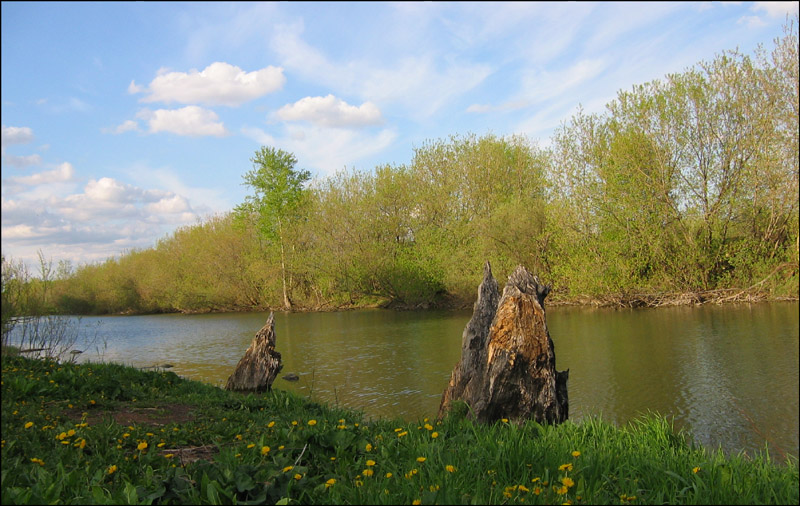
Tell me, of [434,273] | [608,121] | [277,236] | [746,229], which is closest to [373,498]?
[746,229]

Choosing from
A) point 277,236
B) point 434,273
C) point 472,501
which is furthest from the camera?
point 277,236

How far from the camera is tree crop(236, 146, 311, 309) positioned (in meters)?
43.2

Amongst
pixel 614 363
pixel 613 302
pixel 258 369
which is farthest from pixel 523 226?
pixel 258 369

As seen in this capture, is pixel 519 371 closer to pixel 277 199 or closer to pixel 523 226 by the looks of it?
pixel 523 226

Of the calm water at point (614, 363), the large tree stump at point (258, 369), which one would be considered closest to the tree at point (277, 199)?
the calm water at point (614, 363)

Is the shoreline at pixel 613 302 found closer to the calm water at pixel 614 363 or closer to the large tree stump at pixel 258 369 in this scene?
the calm water at pixel 614 363

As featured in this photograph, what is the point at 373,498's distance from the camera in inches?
130

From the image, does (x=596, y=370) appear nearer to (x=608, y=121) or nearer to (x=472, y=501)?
(x=472, y=501)

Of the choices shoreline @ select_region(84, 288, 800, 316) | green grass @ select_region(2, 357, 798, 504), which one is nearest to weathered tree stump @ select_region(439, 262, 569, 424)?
green grass @ select_region(2, 357, 798, 504)

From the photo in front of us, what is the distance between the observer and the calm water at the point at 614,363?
Answer: 9508 mm

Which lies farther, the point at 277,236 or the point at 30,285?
the point at 277,236

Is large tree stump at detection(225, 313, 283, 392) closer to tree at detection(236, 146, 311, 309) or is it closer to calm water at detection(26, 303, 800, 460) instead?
calm water at detection(26, 303, 800, 460)

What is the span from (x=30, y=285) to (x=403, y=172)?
2893 cm

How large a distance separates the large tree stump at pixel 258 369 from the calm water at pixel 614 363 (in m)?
Result: 1.07
